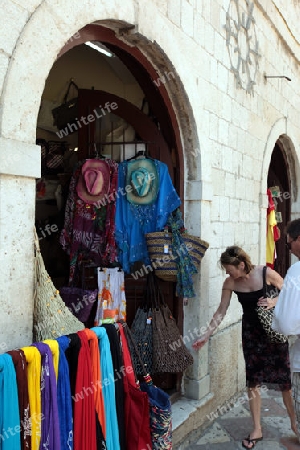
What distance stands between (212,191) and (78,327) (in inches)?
91.3

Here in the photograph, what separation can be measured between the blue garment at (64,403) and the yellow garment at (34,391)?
0.53ft

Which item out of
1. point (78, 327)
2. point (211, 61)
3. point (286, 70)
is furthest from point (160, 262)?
point (286, 70)

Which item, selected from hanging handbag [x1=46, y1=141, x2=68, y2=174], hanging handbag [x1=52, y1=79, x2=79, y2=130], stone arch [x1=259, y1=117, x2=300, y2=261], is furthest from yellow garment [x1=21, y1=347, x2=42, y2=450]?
stone arch [x1=259, y1=117, x2=300, y2=261]

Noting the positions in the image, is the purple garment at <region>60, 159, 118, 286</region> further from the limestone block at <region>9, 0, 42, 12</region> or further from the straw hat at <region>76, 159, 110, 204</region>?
the limestone block at <region>9, 0, 42, 12</region>

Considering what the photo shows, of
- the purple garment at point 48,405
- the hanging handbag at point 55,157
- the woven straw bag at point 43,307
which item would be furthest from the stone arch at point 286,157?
the purple garment at point 48,405

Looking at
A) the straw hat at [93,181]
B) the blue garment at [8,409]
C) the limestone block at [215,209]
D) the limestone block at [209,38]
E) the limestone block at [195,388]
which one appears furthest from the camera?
the limestone block at [215,209]

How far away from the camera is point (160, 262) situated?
157 inches

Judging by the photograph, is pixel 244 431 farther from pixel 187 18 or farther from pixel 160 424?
pixel 187 18

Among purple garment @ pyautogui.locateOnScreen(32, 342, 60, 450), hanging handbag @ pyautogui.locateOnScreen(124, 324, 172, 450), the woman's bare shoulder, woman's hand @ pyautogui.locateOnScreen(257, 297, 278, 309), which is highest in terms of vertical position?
the woman's bare shoulder

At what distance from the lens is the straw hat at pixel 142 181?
3.99 m

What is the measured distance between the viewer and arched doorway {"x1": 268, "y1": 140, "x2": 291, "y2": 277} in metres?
8.02

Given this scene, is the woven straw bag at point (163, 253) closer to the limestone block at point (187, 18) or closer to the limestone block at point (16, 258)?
the limestone block at point (16, 258)

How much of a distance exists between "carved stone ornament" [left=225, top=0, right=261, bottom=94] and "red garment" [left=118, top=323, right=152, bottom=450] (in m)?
3.87

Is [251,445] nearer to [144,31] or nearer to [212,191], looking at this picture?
[212,191]
